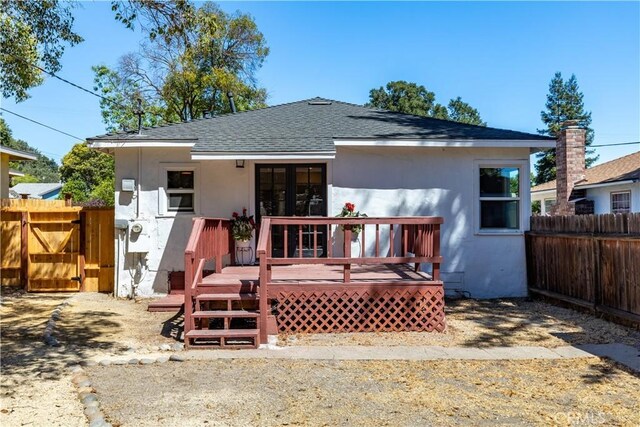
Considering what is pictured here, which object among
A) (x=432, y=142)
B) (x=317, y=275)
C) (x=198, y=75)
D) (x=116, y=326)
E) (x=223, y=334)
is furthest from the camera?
(x=198, y=75)

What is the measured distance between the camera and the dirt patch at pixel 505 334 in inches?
244

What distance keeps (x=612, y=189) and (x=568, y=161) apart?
2.22 m

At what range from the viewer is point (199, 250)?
6688 mm

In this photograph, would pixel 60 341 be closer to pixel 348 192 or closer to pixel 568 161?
pixel 348 192

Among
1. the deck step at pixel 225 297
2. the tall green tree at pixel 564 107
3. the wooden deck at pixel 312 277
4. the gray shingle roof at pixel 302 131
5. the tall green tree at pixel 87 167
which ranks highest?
the tall green tree at pixel 564 107

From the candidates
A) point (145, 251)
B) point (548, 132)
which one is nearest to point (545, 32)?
point (145, 251)

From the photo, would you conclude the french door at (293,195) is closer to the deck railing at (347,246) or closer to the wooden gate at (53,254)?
the deck railing at (347,246)

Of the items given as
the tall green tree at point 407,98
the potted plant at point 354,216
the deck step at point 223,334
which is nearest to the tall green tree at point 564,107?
the tall green tree at point 407,98

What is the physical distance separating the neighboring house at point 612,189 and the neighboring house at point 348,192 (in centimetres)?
863

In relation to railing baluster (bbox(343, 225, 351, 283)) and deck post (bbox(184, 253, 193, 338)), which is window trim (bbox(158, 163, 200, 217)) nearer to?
deck post (bbox(184, 253, 193, 338))

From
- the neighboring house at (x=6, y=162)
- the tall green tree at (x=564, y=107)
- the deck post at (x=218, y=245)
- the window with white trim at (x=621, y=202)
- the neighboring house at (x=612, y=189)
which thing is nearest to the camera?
the deck post at (x=218, y=245)

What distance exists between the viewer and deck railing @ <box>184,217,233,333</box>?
6148 millimetres

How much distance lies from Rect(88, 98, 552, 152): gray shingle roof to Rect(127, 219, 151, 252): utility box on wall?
5.37 ft

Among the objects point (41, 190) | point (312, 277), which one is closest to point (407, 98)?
point (41, 190)
